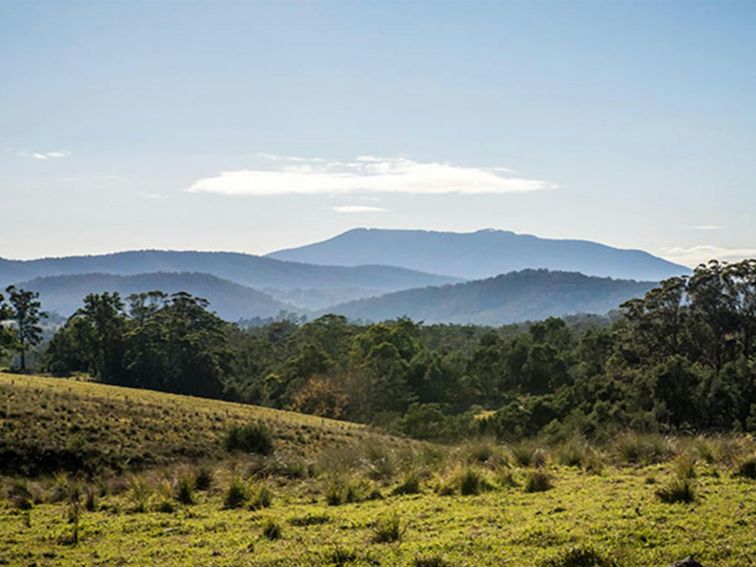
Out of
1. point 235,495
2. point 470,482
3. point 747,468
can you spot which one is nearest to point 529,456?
point 470,482

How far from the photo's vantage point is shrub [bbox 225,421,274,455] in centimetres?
2714

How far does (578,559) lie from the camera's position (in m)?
7.42

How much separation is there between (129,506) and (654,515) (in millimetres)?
8626

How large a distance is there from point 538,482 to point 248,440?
57.2ft

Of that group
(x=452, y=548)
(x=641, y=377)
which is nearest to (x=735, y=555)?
(x=452, y=548)

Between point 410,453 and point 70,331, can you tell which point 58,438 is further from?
point 70,331

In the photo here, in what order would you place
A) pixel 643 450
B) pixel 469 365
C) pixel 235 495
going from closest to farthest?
pixel 235 495 → pixel 643 450 → pixel 469 365

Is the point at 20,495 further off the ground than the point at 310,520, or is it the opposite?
the point at 310,520

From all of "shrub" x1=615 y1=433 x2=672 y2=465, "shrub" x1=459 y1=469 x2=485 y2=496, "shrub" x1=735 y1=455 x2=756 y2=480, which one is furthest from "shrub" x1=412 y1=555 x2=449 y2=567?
"shrub" x1=615 y1=433 x2=672 y2=465

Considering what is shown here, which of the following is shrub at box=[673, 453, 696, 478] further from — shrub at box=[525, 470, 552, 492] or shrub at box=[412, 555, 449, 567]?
shrub at box=[412, 555, 449, 567]

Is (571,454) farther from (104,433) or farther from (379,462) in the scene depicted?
(104,433)

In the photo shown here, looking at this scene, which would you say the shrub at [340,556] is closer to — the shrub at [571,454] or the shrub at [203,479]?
the shrub at [203,479]

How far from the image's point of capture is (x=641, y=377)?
1620 inches

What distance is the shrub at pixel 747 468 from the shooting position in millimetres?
11188
